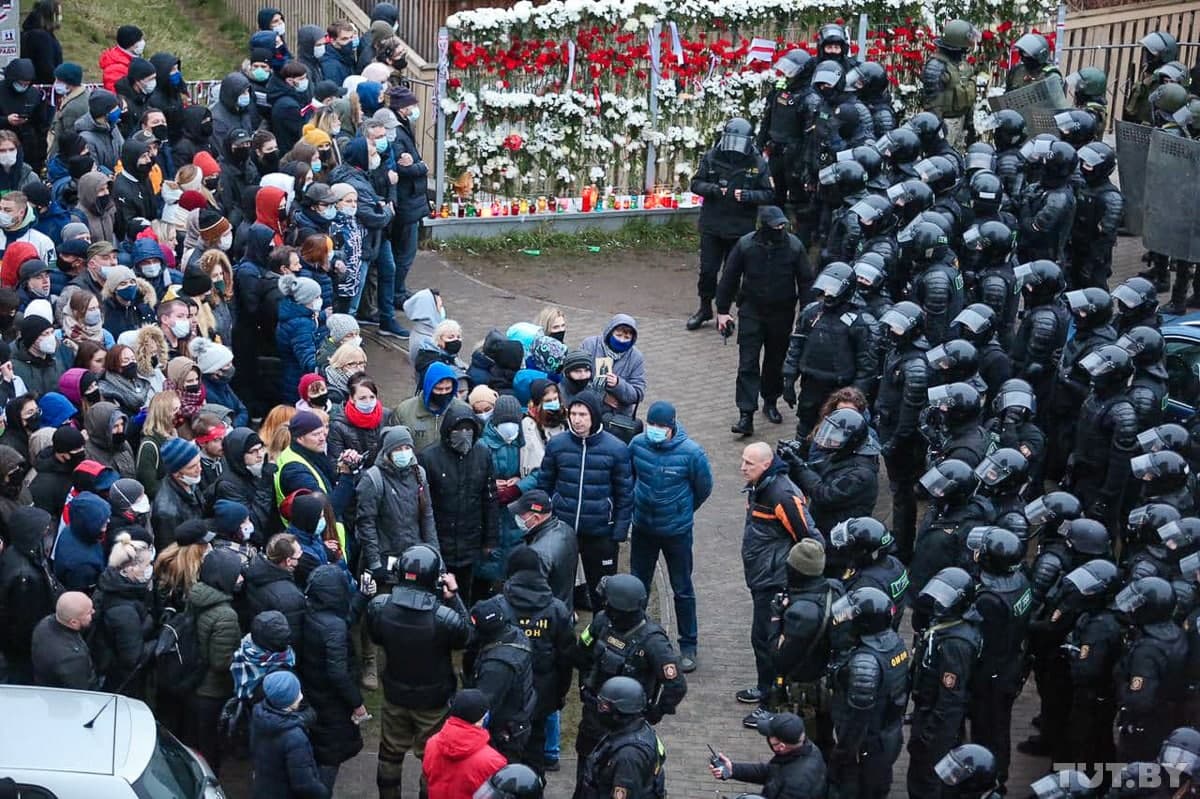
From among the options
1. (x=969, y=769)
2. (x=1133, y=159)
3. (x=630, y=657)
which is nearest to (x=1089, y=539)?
(x=969, y=769)

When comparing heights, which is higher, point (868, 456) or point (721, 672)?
point (868, 456)

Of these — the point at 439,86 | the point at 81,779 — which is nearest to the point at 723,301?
the point at 439,86

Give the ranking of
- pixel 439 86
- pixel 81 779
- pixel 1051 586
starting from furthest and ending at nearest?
pixel 439 86, pixel 1051 586, pixel 81 779

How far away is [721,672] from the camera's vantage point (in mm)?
11820

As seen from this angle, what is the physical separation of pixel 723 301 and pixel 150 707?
21.9 feet

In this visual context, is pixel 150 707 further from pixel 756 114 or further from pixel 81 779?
pixel 756 114

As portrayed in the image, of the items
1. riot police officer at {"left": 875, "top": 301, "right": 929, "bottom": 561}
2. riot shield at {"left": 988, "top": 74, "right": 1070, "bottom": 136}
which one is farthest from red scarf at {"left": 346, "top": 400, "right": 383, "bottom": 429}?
riot shield at {"left": 988, "top": 74, "right": 1070, "bottom": 136}

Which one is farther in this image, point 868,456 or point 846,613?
point 868,456

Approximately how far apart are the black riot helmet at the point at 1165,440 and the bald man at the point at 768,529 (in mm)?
2338

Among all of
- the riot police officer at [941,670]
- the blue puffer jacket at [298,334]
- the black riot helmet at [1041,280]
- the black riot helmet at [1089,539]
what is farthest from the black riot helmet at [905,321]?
the blue puffer jacket at [298,334]

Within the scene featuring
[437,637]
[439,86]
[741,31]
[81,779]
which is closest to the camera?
[81,779]

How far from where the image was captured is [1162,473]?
36.4 ft

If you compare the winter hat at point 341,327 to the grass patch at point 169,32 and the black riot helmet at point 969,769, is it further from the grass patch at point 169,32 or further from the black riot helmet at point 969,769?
the grass patch at point 169,32

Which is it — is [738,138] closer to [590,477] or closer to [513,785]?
[590,477]
